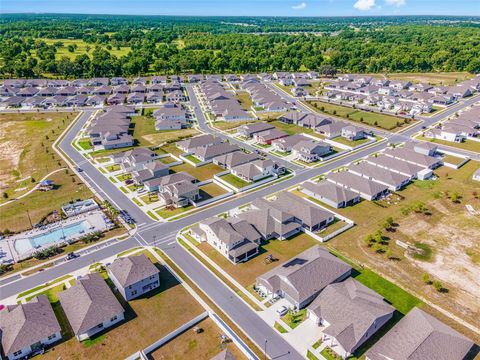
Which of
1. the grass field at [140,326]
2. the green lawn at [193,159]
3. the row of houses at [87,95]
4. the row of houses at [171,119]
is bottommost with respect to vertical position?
the grass field at [140,326]

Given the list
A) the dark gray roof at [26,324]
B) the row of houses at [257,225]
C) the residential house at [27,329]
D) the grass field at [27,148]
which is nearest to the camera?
the residential house at [27,329]

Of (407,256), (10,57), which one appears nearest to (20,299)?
(407,256)

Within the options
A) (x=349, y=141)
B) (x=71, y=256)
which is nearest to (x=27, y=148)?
(x=71, y=256)

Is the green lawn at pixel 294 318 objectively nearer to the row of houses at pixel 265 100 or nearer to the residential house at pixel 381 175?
the residential house at pixel 381 175

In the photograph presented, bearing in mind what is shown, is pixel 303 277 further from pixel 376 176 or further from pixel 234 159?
pixel 234 159

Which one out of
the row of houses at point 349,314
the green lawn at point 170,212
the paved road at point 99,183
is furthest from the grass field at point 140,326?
the paved road at point 99,183

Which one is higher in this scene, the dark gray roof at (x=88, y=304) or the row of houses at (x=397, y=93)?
the row of houses at (x=397, y=93)
